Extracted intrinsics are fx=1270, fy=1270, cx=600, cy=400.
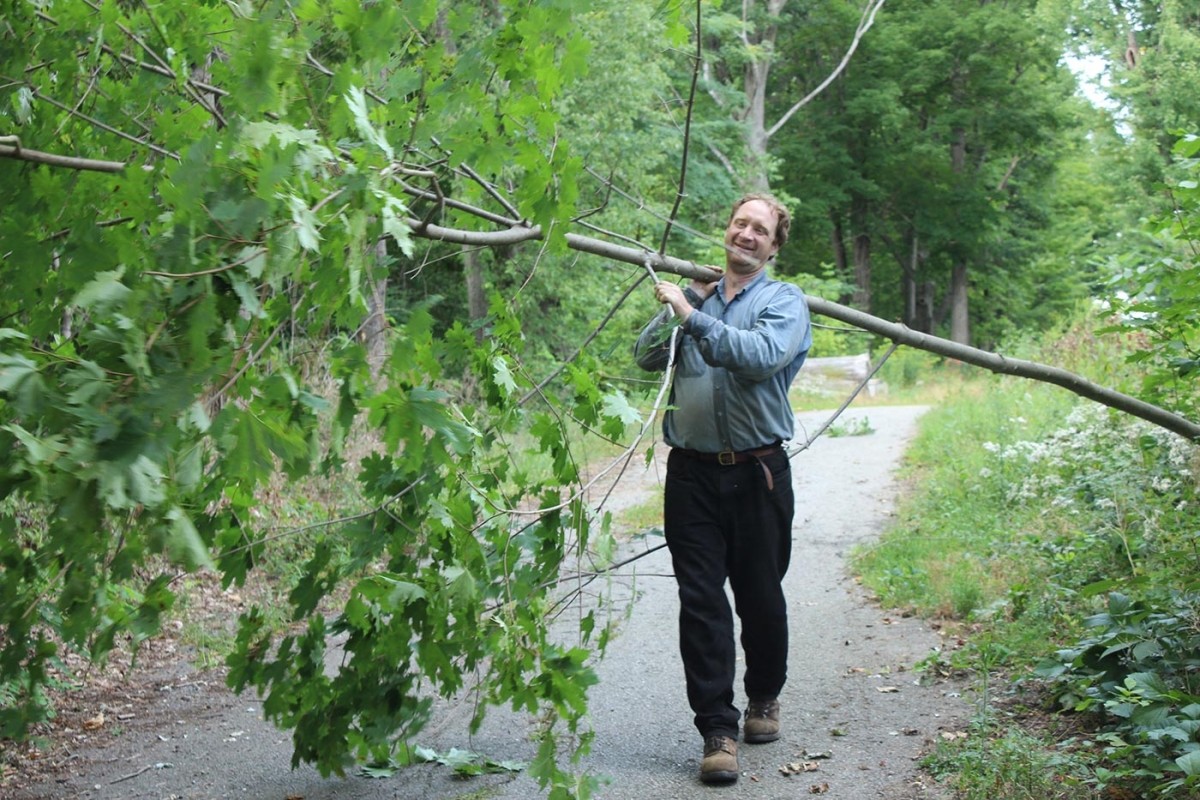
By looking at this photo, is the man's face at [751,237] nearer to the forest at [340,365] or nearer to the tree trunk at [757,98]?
the forest at [340,365]

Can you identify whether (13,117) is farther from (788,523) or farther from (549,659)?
(788,523)

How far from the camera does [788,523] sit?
5.39 m

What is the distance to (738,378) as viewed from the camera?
5203mm

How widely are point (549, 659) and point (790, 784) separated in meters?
1.34

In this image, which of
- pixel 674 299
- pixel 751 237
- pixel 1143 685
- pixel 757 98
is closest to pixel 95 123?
pixel 674 299

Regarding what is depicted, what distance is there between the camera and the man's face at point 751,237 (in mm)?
5352

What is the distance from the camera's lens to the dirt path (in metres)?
5.05

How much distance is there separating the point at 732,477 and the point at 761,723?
1.12 m

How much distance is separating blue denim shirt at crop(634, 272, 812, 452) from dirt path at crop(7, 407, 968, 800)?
711 millimetres

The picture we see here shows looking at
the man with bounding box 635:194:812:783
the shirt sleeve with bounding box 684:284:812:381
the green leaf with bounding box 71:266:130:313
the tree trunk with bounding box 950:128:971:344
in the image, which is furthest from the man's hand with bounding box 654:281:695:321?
the tree trunk with bounding box 950:128:971:344

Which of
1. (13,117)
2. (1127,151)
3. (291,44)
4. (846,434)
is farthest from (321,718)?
(1127,151)

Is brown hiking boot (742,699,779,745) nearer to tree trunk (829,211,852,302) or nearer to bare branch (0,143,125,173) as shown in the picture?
bare branch (0,143,125,173)

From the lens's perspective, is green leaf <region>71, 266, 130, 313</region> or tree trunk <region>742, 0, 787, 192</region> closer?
green leaf <region>71, 266, 130, 313</region>

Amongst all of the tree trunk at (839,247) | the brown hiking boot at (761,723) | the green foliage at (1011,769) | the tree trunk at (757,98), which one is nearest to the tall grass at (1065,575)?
the green foliage at (1011,769)
